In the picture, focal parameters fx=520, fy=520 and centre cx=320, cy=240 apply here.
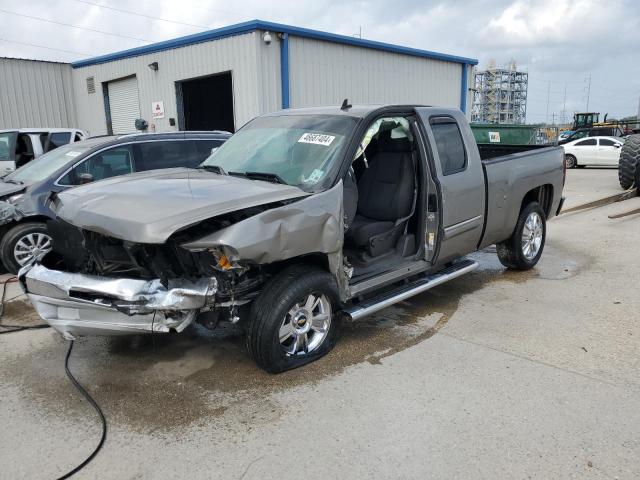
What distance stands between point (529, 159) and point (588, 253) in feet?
6.99

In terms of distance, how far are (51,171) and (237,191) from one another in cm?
425

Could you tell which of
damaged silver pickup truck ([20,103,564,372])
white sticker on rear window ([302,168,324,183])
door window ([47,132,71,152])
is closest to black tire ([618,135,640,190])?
damaged silver pickup truck ([20,103,564,372])

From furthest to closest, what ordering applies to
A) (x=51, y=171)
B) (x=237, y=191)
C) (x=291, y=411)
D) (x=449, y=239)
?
(x=51, y=171) < (x=449, y=239) < (x=237, y=191) < (x=291, y=411)

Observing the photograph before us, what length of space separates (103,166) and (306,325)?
419 centimetres

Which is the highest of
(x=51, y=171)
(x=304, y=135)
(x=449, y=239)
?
(x=304, y=135)

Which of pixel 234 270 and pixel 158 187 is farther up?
pixel 158 187

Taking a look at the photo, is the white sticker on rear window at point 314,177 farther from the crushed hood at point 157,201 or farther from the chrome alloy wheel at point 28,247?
the chrome alloy wheel at point 28,247

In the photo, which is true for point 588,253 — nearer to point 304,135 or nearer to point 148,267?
point 304,135

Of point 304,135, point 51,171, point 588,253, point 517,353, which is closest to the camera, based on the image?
point 517,353

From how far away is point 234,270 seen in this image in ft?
10.9

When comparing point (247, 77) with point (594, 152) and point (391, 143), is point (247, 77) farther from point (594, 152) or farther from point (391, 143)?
point (594, 152)

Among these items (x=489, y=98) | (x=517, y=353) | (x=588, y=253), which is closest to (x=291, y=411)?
(x=517, y=353)

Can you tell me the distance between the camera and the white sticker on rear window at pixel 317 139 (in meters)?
4.17

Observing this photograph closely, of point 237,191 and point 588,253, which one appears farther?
point 588,253
